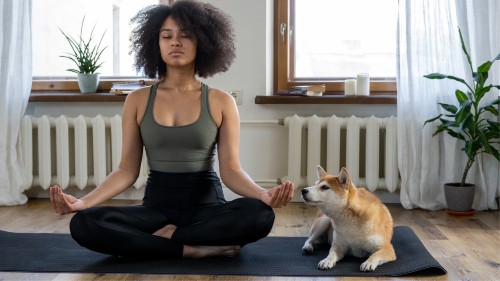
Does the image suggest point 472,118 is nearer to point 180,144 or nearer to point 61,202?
point 180,144

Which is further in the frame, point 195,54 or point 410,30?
point 410,30

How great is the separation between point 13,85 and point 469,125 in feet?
8.16

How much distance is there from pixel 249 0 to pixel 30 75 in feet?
4.29

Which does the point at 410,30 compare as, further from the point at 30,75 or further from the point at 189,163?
the point at 30,75

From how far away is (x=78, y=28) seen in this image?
14.1 ft

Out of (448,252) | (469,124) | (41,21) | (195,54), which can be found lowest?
(448,252)

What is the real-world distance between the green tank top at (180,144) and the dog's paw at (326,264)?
1.77 ft

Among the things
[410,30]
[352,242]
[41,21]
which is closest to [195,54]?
[352,242]

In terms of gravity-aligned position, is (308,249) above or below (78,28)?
below

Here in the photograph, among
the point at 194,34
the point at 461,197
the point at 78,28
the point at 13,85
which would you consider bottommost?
the point at 461,197

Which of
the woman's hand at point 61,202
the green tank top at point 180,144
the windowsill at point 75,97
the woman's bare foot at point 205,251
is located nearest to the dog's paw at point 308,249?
the woman's bare foot at point 205,251

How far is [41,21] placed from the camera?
4.29m

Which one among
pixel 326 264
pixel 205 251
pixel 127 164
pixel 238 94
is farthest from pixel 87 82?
pixel 326 264

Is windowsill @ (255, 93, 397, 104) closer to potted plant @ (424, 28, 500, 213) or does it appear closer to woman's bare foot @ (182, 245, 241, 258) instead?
potted plant @ (424, 28, 500, 213)
